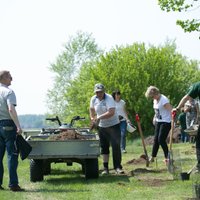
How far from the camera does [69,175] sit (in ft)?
50.4

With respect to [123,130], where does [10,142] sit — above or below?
above

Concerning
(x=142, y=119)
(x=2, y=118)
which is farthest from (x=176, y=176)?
(x=142, y=119)

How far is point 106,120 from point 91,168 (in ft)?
4.07

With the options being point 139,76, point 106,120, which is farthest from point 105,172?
point 139,76

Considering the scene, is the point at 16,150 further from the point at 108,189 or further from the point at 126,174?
the point at 126,174

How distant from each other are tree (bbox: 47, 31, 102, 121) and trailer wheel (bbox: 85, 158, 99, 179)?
195 ft

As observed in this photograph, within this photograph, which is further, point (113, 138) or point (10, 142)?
point (113, 138)

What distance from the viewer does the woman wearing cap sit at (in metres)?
14.5

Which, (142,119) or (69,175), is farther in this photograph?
(142,119)

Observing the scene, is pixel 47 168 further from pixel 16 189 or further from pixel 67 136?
pixel 16 189

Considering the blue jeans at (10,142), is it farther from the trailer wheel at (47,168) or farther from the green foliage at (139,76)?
the green foliage at (139,76)

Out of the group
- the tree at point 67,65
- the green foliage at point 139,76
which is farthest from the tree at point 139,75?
Answer: the tree at point 67,65

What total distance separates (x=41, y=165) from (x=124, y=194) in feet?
9.06

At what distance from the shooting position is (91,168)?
45.8 ft
